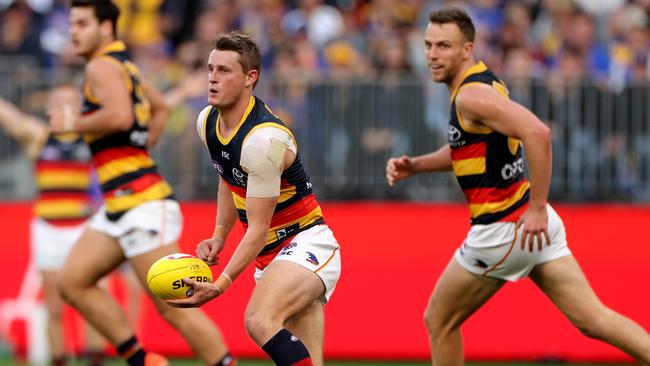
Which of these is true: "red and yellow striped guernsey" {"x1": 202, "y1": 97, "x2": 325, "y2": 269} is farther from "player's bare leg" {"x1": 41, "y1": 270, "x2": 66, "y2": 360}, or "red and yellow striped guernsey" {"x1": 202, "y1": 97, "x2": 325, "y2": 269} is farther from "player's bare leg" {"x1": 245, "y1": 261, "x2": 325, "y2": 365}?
"player's bare leg" {"x1": 41, "y1": 270, "x2": 66, "y2": 360}

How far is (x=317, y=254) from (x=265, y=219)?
558 mm

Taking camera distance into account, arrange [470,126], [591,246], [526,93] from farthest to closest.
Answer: [526,93]
[591,246]
[470,126]

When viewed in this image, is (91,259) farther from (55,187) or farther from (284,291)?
(55,187)

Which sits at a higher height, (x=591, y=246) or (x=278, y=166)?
(x=278, y=166)

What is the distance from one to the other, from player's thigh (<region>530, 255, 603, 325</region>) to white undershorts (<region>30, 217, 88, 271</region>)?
16.8 feet

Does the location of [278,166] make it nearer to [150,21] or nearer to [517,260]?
[517,260]

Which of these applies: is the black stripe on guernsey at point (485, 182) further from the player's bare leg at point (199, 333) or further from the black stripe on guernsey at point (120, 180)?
the black stripe on guernsey at point (120, 180)

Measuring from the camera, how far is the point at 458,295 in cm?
844

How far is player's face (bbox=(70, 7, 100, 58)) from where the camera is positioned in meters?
9.35

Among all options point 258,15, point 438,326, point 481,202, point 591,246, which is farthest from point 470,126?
point 258,15

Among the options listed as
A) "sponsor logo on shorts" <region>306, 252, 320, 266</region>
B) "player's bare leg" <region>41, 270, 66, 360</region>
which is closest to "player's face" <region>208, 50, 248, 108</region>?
"sponsor logo on shorts" <region>306, 252, 320, 266</region>

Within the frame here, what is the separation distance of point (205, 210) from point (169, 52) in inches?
151

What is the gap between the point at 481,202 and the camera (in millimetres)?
8344

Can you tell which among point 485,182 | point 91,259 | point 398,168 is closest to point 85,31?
point 91,259
